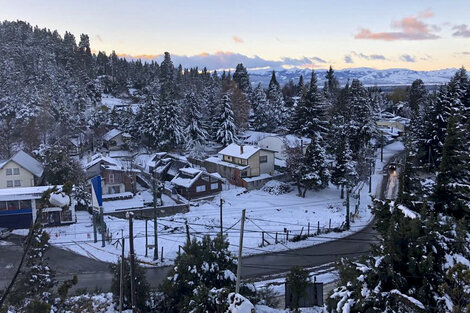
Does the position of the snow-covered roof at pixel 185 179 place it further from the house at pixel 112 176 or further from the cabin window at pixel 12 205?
the cabin window at pixel 12 205

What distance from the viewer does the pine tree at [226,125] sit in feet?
177

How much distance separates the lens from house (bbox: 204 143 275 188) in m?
43.1

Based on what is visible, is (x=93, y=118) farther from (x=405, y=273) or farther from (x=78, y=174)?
(x=405, y=273)

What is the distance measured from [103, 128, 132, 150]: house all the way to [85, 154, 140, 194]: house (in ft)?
53.5

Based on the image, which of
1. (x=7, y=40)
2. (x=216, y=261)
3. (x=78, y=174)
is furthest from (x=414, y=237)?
(x=7, y=40)

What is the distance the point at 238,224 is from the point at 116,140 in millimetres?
32737

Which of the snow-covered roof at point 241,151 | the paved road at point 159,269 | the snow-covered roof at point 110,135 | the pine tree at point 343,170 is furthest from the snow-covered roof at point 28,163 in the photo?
the pine tree at point 343,170

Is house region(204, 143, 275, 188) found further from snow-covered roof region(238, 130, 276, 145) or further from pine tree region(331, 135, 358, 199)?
snow-covered roof region(238, 130, 276, 145)

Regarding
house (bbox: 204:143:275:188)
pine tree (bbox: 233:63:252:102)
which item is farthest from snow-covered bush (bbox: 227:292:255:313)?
pine tree (bbox: 233:63:252:102)

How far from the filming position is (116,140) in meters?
57.3

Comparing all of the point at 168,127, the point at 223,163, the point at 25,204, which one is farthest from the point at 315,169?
the point at 25,204

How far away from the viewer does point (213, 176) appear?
133 feet

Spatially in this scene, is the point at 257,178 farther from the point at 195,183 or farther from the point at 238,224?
the point at 238,224

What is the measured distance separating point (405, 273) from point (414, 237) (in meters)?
1.18
